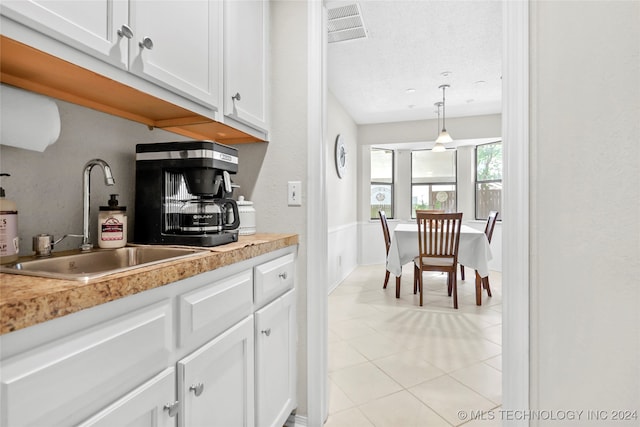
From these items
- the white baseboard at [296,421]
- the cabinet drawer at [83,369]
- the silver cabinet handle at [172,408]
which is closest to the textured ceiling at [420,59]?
the cabinet drawer at [83,369]

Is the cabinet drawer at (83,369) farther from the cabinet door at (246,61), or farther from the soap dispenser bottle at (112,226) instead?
the cabinet door at (246,61)

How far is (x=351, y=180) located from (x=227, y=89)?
434cm

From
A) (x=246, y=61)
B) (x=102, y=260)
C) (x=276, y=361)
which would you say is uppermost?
(x=246, y=61)

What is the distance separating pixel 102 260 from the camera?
1067 millimetres

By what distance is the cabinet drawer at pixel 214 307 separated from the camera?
844 mm

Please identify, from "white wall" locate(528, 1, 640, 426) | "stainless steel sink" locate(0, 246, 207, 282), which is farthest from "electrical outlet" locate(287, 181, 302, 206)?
"white wall" locate(528, 1, 640, 426)

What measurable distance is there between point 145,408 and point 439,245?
3.29 meters

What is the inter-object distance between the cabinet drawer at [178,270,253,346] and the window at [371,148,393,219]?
17.2 feet

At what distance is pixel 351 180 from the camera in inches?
220

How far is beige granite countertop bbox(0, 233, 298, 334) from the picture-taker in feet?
1.61

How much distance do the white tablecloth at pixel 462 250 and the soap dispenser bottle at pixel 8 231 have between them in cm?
330

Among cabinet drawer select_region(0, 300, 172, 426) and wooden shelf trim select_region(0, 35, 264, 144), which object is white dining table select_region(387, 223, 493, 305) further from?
cabinet drawer select_region(0, 300, 172, 426)

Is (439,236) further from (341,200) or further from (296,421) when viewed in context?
(296,421)

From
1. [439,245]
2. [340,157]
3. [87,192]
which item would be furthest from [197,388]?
[340,157]
